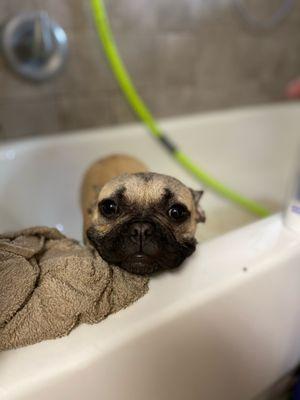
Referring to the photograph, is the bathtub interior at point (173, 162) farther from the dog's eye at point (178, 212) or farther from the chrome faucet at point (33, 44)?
the chrome faucet at point (33, 44)

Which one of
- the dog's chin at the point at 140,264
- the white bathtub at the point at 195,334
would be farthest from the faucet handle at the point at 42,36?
the dog's chin at the point at 140,264

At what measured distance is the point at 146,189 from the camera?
778 mm

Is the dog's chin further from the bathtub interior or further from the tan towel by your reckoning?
the bathtub interior

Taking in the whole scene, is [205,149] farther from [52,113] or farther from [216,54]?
[52,113]

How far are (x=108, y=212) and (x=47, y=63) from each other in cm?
93

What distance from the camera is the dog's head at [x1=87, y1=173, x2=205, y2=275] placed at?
690 millimetres

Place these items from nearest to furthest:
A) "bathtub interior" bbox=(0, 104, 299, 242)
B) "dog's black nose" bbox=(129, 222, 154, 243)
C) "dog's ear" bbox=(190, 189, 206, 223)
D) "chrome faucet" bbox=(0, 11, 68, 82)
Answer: "dog's black nose" bbox=(129, 222, 154, 243), "dog's ear" bbox=(190, 189, 206, 223), "bathtub interior" bbox=(0, 104, 299, 242), "chrome faucet" bbox=(0, 11, 68, 82)

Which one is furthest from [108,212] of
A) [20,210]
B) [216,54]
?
[216,54]

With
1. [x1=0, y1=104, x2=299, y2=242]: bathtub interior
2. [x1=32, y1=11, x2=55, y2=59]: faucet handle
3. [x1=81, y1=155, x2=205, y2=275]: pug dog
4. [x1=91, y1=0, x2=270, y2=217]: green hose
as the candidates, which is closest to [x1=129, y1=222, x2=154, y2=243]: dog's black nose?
[x1=81, y1=155, x2=205, y2=275]: pug dog

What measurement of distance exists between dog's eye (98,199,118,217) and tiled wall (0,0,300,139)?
93 cm

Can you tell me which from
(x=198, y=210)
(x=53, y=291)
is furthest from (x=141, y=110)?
(x=53, y=291)

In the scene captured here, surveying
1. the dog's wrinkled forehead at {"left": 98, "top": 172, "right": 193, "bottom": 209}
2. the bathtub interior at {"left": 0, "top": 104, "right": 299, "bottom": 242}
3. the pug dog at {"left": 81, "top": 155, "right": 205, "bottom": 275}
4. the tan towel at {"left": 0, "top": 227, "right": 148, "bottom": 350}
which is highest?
the dog's wrinkled forehead at {"left": 98, "top": 172, "right": 193, "bottom": 209}

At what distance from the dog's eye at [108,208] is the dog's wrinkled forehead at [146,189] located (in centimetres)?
2

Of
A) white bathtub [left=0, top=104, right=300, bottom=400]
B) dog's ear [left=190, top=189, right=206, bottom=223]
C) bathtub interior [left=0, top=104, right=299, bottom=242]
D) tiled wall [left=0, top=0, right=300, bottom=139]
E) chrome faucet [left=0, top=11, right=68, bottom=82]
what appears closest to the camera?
white bathtub [left=0, top=104, right=300, bottom=400]
